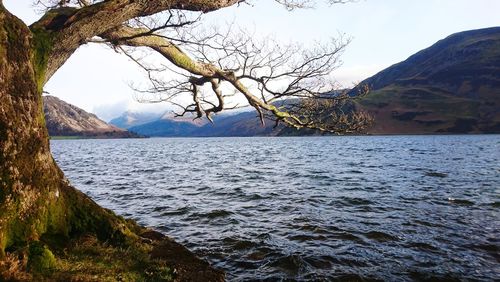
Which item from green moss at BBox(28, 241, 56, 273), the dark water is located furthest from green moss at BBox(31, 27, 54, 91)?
the dark water

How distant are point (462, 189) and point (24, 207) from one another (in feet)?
79.1

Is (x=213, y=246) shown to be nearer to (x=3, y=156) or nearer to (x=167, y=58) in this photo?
(x=167, y=58)

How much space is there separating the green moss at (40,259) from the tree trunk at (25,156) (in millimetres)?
231

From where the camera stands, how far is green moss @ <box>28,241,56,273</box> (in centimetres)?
623

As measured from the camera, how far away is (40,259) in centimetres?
638

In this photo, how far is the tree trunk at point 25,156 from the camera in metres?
6.47

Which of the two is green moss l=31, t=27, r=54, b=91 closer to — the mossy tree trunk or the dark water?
the mossy tree trunk

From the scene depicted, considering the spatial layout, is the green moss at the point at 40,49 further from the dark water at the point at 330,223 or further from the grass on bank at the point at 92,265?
the dark water at the point at 330,223

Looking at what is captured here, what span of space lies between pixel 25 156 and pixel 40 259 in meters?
2.04

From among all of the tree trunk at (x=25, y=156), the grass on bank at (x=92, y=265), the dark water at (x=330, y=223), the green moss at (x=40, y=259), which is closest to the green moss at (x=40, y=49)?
the tree trunk at (x=25, y=156)

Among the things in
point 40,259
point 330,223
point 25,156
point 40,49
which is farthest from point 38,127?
point 330,223

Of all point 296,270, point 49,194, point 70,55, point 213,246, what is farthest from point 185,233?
point 70,55

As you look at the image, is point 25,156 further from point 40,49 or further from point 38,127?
point 40,49

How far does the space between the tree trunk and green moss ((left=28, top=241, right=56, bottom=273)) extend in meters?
0.23
